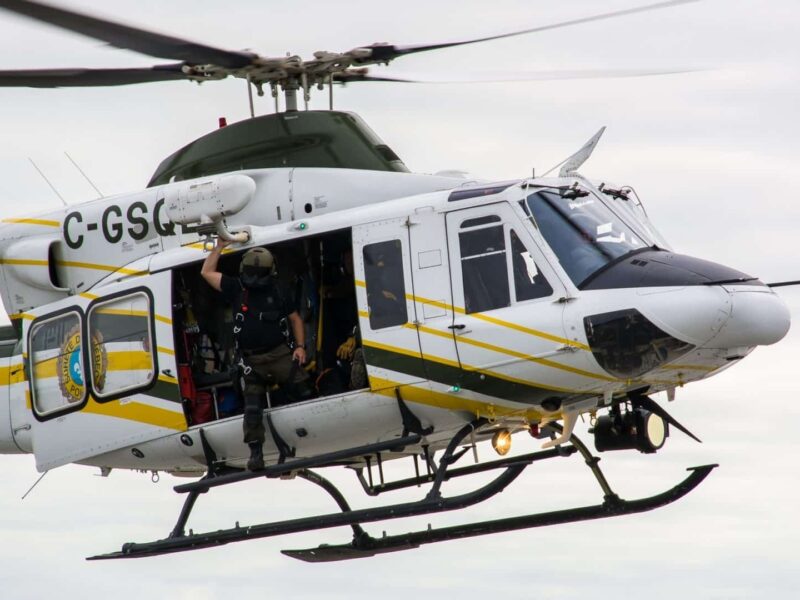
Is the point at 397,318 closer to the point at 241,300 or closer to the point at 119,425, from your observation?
the point at 241,300

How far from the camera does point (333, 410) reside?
13.9m

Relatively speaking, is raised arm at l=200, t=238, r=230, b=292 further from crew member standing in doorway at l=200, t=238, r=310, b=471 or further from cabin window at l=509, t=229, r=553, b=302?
cabin window at l=509, t=229, r=553, b=302

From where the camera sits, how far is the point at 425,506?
13531 millimetres

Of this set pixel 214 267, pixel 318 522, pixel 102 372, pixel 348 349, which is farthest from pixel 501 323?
pixel 102 372

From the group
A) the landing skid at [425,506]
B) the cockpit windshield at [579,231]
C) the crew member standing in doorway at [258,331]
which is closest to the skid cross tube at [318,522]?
the landing skid at [425,506]

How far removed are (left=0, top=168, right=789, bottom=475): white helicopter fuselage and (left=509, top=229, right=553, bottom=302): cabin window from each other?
0.02 meters

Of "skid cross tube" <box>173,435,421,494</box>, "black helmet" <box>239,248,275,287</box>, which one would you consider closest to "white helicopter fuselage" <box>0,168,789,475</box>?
"skid cross tube" <box>173,435,421,494</box>

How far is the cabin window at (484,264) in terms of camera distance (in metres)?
13.3

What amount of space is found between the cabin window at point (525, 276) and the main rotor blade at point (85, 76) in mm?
3694

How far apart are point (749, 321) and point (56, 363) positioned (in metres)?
5.91

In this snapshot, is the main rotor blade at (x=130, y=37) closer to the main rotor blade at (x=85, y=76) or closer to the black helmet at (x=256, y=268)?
the main rotor blade at (x=85, y=76)

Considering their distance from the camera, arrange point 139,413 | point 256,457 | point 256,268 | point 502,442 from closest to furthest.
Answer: point 256,268 → point 256,457 → point 502,442 → point 139,413

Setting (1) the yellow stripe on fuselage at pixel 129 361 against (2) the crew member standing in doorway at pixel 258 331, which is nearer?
(2) the crew member standing in doorway at pixel 258 331

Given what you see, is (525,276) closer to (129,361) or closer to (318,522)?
(318,522)
